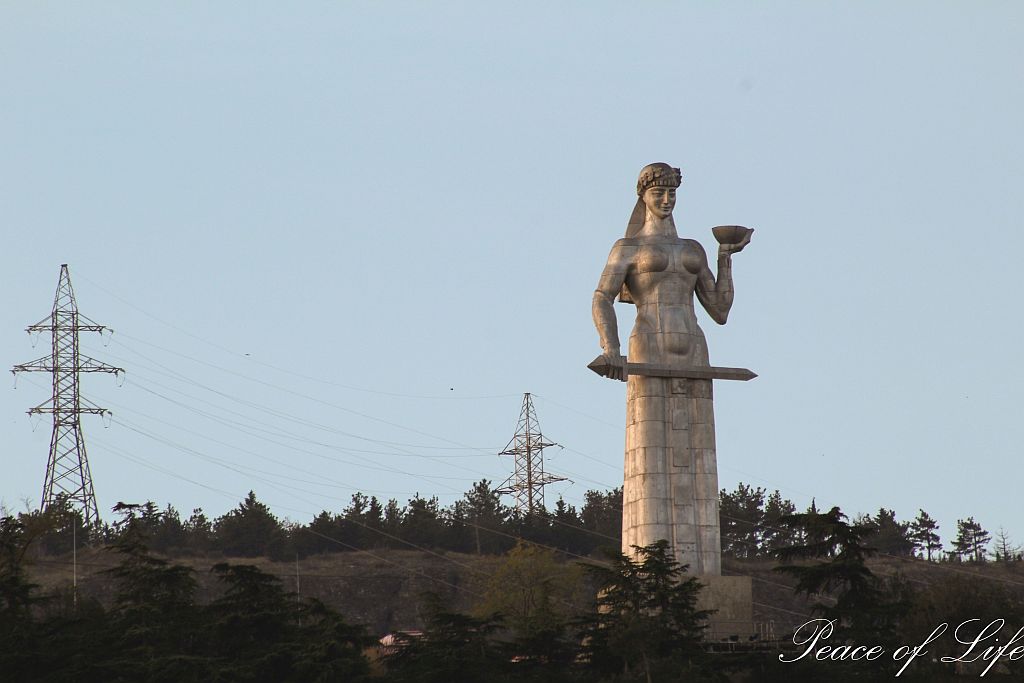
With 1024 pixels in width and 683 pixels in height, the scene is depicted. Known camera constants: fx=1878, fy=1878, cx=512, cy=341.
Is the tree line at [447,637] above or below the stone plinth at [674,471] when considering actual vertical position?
below

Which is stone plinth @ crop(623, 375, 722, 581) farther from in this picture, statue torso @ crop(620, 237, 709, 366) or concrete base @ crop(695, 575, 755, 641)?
statue torso @ crop(620, 237, 709, 366)

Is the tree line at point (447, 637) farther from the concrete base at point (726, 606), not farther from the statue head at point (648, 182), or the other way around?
the statue head at point (648, 182)

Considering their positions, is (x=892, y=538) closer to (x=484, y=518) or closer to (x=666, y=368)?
(x=484, y=518)

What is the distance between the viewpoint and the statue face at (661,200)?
118ft

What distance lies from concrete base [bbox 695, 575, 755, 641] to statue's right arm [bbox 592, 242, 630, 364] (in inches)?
176

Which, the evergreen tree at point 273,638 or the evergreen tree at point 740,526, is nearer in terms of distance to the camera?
the evergreen tree at point 273,638

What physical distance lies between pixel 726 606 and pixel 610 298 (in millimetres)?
6133

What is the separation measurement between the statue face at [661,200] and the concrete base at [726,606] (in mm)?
7039

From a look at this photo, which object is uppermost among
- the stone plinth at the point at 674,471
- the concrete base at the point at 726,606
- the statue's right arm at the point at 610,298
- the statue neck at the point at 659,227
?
the statue neck at the point at 659,227

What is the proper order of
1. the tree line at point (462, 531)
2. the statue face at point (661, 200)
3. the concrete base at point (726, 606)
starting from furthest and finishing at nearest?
the tree line at point (462, 531) < the statue face at point (661, 200) < the concrete base at point (726, 606)

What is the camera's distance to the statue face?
36062 millimetres

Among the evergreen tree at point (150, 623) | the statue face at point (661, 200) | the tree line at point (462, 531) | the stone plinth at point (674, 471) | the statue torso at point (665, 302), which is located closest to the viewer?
the evergreen tree at point (150, 623)

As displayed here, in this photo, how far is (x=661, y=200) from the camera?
36.1 meters

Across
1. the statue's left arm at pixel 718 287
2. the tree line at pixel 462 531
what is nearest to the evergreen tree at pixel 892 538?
the tree line at pixel 462 531
